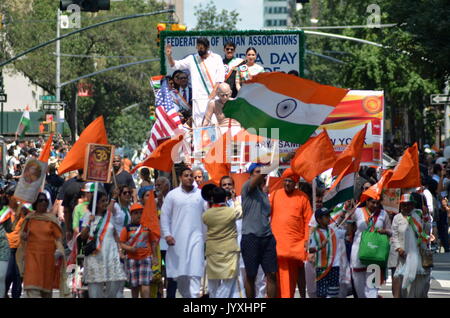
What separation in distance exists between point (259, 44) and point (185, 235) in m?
6.75

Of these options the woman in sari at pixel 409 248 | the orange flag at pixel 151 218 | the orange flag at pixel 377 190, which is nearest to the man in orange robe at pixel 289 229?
the orange flag at pixel 377 190

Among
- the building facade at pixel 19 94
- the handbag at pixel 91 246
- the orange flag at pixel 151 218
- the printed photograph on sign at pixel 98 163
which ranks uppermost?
the building facade at pixel 19 94

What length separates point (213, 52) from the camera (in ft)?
66.6

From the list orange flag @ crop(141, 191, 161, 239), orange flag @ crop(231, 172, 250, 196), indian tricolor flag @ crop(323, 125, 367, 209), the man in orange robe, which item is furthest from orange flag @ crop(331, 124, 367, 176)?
orange flag @ crop(141, 191, 161, 239)

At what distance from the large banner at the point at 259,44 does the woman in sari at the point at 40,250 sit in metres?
6.45

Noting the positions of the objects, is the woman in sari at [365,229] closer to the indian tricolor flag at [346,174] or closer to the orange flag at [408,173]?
the orange flag at [408,173]

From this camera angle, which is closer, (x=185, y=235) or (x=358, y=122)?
(x=185, y=235)

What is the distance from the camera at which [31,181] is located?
14.4 meters

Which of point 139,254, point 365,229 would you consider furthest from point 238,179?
point 139,254

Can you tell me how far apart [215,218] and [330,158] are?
2464 mm

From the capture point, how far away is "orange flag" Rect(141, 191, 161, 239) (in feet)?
46.1

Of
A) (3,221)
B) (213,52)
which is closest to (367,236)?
(3,221)

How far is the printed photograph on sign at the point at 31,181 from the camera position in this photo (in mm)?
14250

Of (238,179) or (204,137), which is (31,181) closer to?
(238,179)
